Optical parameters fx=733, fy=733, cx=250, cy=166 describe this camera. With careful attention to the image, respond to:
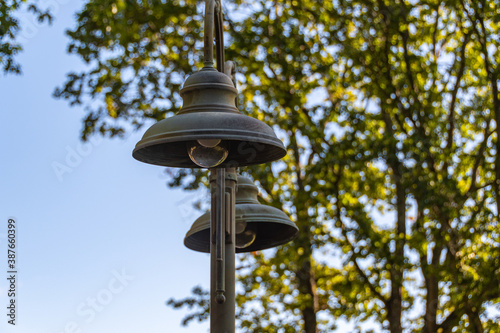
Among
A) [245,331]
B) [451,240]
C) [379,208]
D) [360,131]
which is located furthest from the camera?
[379,208]

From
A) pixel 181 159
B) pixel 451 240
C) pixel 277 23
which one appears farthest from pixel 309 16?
pixel 181 159

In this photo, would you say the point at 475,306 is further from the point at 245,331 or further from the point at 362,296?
the point at 245,331

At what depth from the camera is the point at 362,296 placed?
13203 millimetres

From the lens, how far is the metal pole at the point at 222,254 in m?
4.36

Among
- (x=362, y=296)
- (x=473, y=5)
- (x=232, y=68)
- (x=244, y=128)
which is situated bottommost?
(x=244, y=128)

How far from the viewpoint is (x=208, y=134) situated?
392 cm

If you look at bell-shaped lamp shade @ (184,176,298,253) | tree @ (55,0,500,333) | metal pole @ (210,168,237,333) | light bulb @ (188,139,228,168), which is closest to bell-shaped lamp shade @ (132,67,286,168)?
light bulb @ (188,139,228,168)

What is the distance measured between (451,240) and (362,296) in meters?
2.17

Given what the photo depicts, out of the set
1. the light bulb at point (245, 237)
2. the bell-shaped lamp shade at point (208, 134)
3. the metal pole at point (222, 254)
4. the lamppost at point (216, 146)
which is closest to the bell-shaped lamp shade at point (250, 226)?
the light bulb at point (245, 237)

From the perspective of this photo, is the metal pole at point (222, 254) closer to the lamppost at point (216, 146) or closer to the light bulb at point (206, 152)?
the lamppost at point (216, 146)

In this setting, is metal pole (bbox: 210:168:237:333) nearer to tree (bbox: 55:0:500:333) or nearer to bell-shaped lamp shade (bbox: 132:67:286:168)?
bell-shaped lamp shade (bbox: 132:67:286:168)

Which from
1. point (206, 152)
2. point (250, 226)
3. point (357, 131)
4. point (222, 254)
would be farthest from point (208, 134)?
point (357, 131)

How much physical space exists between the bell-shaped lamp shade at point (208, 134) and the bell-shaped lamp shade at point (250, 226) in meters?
0.54

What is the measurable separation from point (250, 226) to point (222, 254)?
0.81 meters
